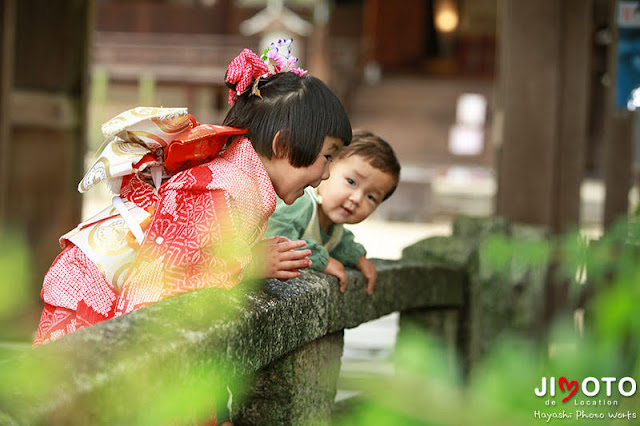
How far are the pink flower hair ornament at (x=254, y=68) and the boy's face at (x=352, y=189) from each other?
520 mm

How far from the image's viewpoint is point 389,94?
Answer: 1600 cm

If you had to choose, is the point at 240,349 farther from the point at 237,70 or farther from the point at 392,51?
the point at 392,51

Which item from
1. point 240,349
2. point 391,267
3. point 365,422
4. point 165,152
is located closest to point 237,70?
point 165,152

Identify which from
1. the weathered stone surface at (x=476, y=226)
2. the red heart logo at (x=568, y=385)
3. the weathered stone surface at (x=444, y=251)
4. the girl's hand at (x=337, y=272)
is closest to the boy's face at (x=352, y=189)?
the girl's hand at (x=337, y=272)

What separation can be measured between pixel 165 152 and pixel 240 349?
0.54 metres

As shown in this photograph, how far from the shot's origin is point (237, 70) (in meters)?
1.82

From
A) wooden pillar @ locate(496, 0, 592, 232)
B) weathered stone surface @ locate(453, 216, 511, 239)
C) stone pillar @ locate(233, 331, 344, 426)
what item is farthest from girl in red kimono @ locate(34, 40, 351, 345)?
wooden pillar @ locate(496, 0, 592, 232)

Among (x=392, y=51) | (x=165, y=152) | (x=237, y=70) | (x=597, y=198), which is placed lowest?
(x=597, y=198)

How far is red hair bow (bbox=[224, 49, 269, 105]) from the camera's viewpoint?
1813 millimetres

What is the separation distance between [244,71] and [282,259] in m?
0.43

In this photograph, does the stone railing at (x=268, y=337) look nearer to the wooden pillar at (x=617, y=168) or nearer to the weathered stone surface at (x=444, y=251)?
the weathered stone surface at (x=444, y=251)

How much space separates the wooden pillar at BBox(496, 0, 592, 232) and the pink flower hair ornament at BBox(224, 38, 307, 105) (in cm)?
276

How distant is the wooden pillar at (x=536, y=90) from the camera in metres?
4.44

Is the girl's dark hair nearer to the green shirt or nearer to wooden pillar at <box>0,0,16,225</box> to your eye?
the green shirt
